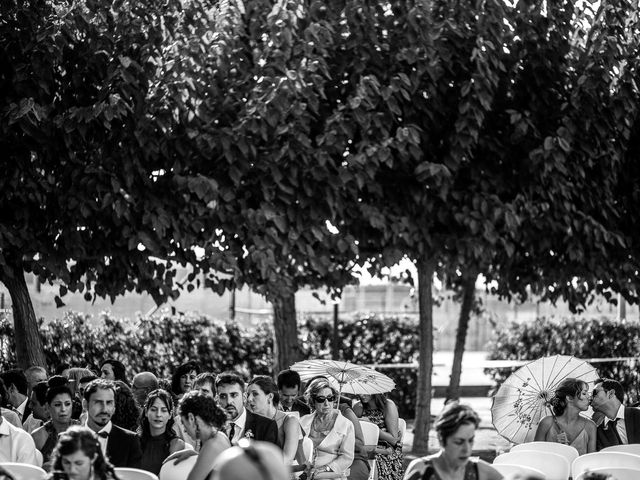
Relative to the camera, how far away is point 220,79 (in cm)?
1175

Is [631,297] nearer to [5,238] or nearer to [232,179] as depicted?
[232,179]

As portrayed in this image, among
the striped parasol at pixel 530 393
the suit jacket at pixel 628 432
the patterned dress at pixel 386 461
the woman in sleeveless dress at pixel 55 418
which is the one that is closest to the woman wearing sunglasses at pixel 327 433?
the patterned dress at pixel 386 461

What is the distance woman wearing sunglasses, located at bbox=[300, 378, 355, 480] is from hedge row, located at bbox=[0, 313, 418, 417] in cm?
616

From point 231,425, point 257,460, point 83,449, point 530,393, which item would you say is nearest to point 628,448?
point 530,393

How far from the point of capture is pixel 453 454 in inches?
243

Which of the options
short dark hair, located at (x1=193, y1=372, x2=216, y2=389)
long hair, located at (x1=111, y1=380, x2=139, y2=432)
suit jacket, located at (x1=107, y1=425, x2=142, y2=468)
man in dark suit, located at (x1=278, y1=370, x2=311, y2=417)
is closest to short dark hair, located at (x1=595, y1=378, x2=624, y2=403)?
man in dark suit, located at (x1=278, y1=370, x2=311, y2=417)

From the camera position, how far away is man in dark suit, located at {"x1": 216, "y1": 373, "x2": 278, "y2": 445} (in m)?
8.61

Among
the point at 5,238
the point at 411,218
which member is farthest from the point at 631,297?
the point at 5,238

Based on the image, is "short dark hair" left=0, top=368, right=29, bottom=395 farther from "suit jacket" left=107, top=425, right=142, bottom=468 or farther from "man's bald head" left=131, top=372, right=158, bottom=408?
"suit jacket" left=107, top=425, right=142, bottom=468

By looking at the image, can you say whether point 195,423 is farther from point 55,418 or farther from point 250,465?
point 55,418

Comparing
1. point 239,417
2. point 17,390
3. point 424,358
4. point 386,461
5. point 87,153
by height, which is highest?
point 87,153

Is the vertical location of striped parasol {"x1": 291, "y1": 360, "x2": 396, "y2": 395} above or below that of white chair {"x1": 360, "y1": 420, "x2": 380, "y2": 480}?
above

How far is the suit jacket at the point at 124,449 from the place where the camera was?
26.0 feet

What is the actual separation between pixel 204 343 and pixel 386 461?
7470mm
